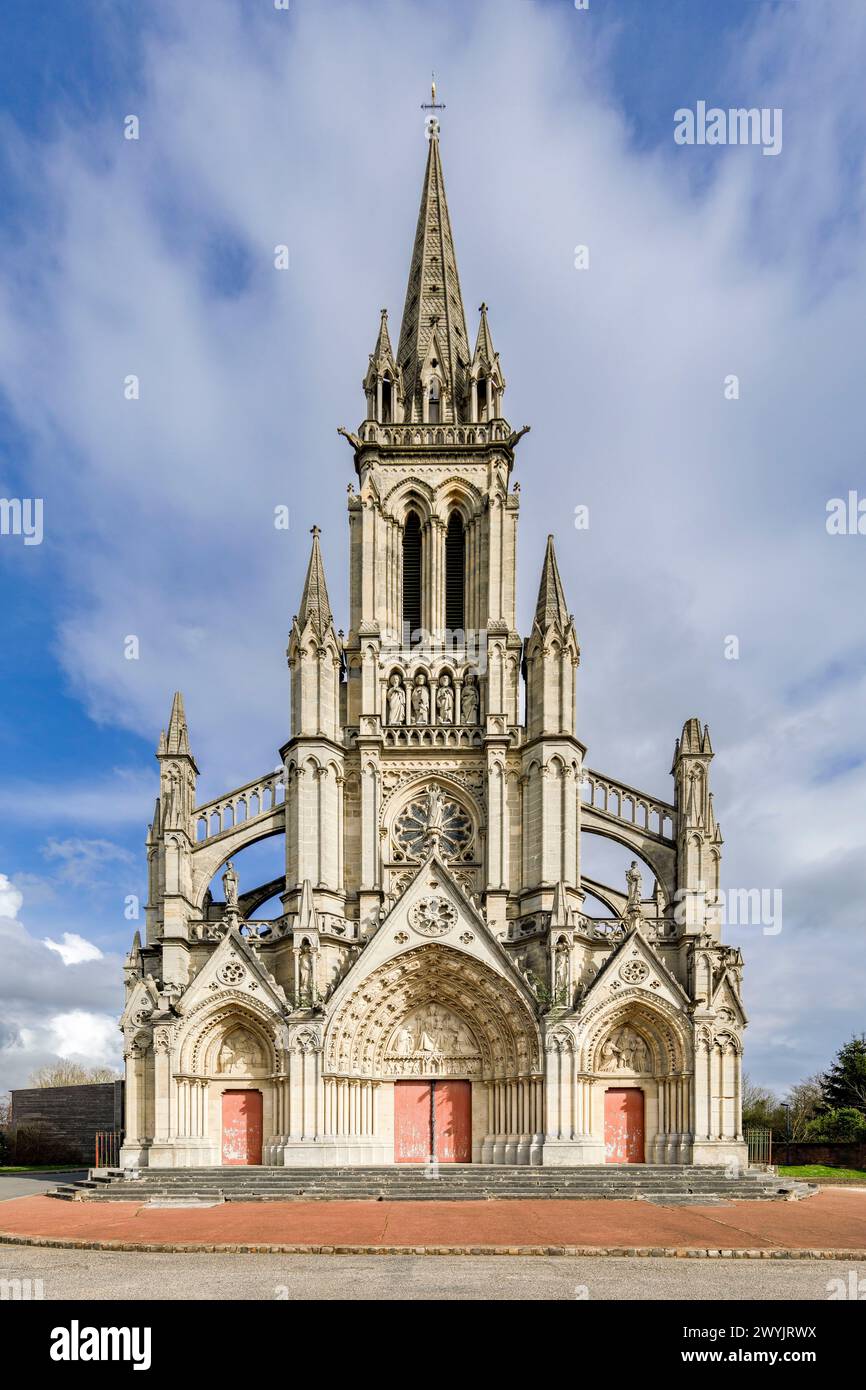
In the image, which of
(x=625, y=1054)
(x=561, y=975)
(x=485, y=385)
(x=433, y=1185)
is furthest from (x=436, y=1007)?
(x=485, y=385)

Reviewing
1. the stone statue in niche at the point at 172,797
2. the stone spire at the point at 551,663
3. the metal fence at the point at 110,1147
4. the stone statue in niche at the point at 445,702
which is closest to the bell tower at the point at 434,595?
the stone statue in niche at the point at 445,702

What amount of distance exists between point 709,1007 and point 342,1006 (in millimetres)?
11438

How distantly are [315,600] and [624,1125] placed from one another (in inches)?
804

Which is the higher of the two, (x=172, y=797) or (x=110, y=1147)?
(x=172, y=797)

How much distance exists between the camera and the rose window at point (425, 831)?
3841 centimetres

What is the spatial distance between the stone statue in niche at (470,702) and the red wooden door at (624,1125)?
13400 mm

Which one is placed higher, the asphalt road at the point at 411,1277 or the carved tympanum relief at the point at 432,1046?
the asphalt road at the point at 411,1277

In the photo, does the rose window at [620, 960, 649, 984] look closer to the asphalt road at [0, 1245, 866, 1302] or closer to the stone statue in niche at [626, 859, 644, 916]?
the stone statue in niche at [626, 859, 644, 916]

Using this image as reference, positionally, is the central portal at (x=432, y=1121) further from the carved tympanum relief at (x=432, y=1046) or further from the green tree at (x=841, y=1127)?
the green tree at (x=841, y=1127)

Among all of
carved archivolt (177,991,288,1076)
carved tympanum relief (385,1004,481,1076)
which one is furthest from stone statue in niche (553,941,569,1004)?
carved archivolt (177,991,288,1076)

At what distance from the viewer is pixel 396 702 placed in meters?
39.7

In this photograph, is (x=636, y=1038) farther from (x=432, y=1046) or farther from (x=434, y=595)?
(x=434, y=595)

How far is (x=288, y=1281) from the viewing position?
46.6ft
